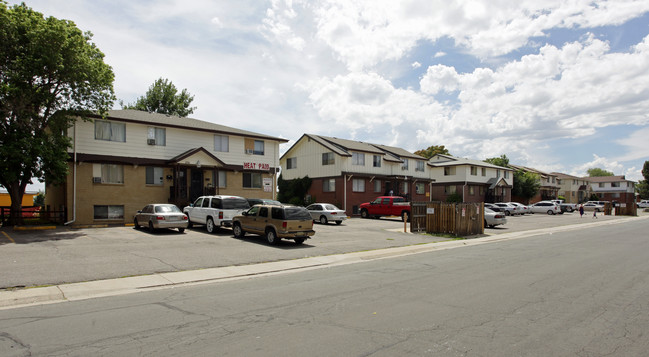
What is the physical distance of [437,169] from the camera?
193 ft

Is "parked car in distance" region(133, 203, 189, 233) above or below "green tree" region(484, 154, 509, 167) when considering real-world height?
below

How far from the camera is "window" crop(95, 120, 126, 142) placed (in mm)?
24375

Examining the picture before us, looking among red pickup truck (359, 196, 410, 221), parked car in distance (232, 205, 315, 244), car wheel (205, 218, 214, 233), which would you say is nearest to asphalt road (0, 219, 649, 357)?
parked car in distance (232, 205, 315, 244)

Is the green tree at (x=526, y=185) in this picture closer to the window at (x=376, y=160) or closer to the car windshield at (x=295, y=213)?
the window at (x=376, y=160)

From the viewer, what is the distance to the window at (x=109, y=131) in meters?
24.4

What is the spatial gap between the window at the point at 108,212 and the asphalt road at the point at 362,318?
17.8m

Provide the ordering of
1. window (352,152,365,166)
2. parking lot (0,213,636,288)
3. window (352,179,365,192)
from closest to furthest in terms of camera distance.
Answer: parking lot (0,213,636,288)
window (352,179,365,192)
window (352,152,365,166)

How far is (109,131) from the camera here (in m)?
24.8

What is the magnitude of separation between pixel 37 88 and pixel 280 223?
1464 centimetres

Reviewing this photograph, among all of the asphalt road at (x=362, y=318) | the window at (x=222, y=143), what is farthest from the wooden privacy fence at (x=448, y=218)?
the window at (x=222, y=143)

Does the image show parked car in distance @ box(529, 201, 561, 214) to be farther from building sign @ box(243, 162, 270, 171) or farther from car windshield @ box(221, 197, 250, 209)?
car windshield @ box(221, 197, 250, 209)

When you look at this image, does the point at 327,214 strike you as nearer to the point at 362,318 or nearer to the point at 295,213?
the point at 295,213

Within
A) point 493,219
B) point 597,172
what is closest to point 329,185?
point 493,219

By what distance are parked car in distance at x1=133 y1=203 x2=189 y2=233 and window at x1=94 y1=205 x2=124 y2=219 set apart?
15.5 feet
